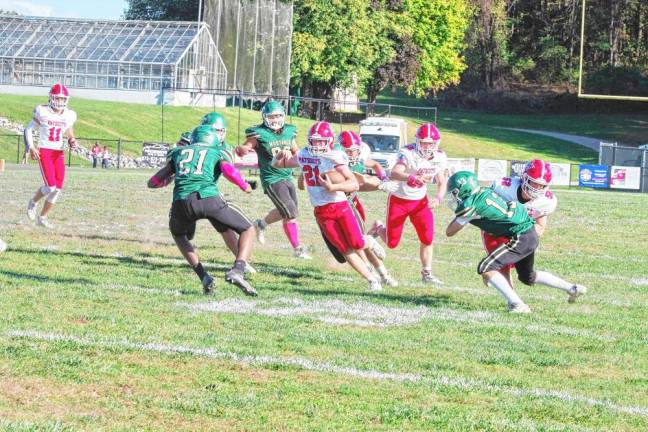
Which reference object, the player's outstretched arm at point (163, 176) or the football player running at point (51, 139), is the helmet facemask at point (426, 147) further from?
the football player running at point (51, 139)

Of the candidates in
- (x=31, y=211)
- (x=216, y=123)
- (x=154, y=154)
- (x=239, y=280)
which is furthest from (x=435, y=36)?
(x=239, y=280)

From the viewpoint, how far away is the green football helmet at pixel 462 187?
9.63 meters

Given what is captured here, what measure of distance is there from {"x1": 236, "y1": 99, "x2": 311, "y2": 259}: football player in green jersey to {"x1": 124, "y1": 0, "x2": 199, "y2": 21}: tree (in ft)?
217

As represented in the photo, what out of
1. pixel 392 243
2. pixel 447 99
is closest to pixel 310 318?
pixel 392 243

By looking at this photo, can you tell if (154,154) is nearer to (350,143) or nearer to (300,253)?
(300,253)

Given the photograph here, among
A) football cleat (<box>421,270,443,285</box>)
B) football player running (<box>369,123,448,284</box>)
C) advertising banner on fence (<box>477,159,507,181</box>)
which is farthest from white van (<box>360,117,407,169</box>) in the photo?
football cleat (<box>421,270,443,285</box>)

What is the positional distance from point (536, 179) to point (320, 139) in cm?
208

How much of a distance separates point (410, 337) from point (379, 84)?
224 feet

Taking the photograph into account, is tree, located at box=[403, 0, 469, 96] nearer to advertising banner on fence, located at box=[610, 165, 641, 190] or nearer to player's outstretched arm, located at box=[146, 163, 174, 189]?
advertising banner on fence, located at box=[610, 165, 641, 190]

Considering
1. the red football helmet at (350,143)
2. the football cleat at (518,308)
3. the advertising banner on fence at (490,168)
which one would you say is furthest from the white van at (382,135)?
the football cleat at (518,308)

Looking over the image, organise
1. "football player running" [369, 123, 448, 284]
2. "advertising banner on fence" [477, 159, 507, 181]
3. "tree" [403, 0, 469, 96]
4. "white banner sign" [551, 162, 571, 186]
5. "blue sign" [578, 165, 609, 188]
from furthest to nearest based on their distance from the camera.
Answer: "tree" [403, 0, 469, 96]
"advertising banner on fence" [477, 159, 507, 181]
"white banner sign" [551, 162, 571, 186]
"blue sign" [578, 165, 609, 188]
"football player running" [369, 123, 448, 284]

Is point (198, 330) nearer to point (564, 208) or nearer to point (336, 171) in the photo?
point (336, 171)

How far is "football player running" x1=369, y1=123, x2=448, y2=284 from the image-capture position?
481 inches

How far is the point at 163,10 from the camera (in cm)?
8081
